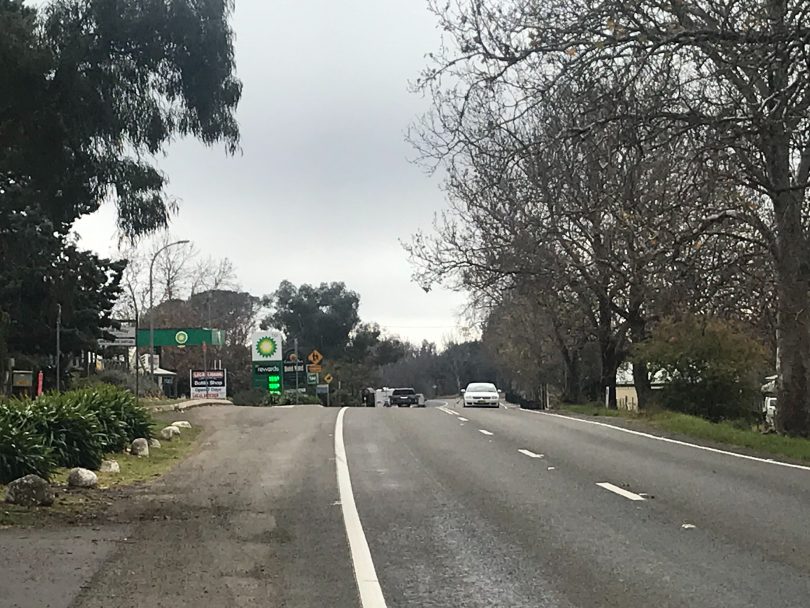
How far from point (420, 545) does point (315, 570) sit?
4.89 ft

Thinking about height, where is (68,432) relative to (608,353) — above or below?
below

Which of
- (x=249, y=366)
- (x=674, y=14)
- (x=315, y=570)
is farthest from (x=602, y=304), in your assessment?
(x=249, y=366)

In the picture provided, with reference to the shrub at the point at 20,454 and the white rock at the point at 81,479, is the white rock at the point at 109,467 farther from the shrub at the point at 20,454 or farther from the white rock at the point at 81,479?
the white rock at the point at 81,479

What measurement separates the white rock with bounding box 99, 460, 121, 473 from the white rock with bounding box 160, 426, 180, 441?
6.05 m

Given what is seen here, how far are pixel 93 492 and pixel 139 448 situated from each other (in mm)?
5607

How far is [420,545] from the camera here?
9891 millimetres

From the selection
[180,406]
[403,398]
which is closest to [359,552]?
[180,406]

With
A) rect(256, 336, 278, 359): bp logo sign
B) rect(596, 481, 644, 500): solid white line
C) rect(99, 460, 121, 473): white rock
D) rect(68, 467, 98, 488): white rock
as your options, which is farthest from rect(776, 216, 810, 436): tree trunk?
rect(256, 336, 278, 359): bp logo sign

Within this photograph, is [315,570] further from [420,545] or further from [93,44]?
[93,44]

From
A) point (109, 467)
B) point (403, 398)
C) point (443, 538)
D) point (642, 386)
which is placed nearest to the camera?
point (443, 538)

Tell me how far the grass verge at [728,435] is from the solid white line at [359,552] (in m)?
8.52

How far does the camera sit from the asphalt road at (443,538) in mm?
7789

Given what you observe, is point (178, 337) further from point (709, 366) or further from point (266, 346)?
point (709, 366)

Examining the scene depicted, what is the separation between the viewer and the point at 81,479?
46.6 feet
